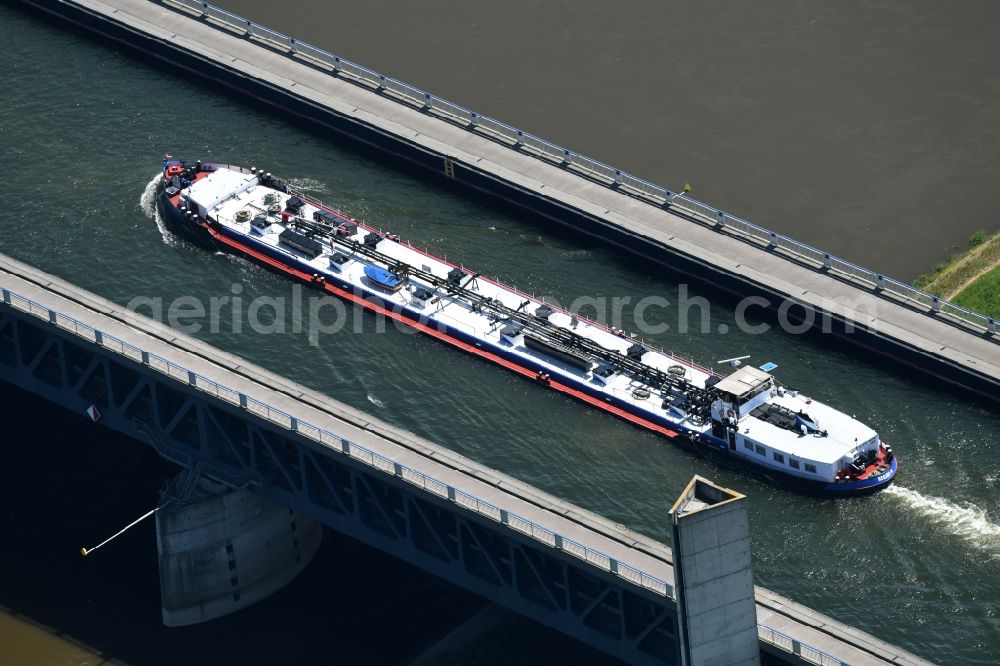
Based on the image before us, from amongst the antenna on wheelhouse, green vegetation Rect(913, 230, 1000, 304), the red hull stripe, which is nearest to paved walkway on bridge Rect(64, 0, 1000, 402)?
the antenna on wheelhouse

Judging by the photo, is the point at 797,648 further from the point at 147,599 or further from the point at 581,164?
the point at 581,164

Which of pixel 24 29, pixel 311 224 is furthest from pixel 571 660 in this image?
pixel 24 29

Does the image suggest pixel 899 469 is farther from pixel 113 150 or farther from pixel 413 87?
pixel 113 150

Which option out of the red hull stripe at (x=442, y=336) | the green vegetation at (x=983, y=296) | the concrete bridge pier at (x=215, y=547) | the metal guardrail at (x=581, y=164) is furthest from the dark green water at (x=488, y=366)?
the green vegetation at (x=983, y=296)

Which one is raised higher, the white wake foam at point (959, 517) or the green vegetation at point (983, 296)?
the green vegetation at point (983, 296)

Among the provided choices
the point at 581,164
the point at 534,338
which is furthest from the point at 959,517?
the point at 581,164

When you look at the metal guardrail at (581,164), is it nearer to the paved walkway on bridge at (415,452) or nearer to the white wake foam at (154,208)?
the white wake foam at (154,208)
